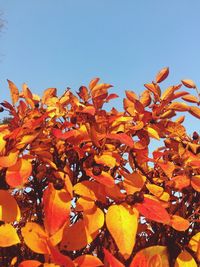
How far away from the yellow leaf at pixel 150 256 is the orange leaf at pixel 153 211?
9cm

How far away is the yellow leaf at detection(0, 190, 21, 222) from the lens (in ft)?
3.50

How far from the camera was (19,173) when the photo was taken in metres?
1.13

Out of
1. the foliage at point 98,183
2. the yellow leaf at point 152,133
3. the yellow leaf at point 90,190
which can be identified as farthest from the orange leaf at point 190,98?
the yellow leaf at point 90,190

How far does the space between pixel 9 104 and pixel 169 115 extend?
0.66m

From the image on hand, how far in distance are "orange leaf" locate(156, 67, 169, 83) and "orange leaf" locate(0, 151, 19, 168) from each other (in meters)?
0.87

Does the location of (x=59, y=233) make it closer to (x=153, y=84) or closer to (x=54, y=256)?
(x=54, y=256)

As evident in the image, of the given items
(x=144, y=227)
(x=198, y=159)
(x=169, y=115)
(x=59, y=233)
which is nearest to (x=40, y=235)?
(x=59, y=233)

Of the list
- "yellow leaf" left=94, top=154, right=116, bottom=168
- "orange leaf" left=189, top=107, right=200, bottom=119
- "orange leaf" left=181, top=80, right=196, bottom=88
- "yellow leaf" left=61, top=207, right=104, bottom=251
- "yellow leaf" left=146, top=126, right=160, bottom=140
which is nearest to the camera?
"yellow leaf" left=61, top=207, right=104, bottom=251

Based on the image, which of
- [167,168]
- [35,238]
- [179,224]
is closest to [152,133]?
[167,168]

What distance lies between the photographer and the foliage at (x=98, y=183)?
107 cm

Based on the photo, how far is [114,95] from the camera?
1.94 meters

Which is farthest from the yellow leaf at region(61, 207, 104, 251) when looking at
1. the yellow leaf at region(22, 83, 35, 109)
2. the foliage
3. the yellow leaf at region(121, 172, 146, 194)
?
the yellow leaf at region(22, 83, 35, 109)

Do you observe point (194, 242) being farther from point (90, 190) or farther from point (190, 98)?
point (190, 98)

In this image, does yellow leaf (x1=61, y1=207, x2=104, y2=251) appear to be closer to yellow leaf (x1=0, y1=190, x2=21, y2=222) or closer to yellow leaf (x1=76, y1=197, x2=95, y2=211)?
yellow leaf (x1=76, y1=197, x2=95, y2=211)
